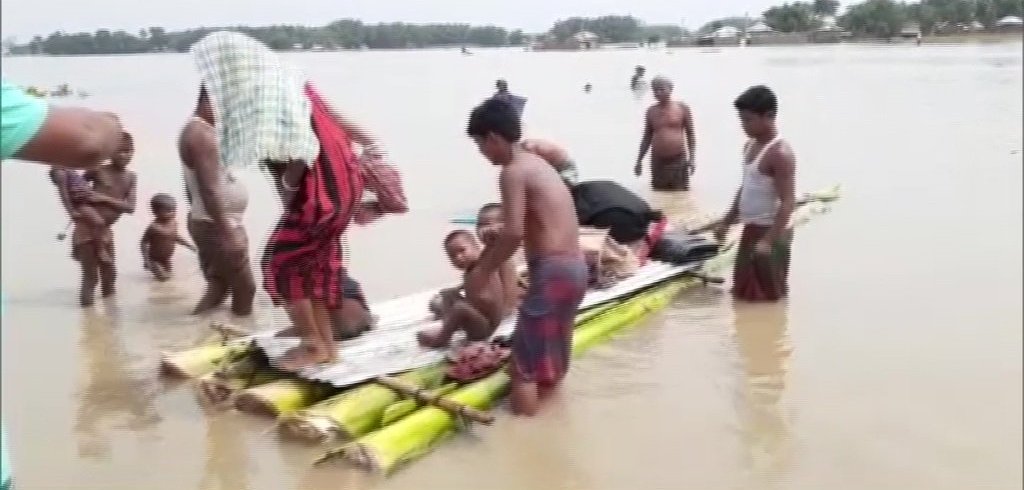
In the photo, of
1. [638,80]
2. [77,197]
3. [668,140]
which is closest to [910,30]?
[77,197]

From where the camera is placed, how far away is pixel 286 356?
461 cm

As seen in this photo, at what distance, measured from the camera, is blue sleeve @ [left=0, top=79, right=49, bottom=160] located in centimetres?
170

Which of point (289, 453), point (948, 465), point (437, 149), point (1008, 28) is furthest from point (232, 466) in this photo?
point (437, 149)

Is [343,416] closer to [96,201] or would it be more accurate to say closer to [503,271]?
[503,271]

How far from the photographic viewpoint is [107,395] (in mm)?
4969

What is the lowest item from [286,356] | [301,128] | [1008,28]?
[286,356]

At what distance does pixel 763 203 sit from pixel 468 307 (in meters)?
2.24

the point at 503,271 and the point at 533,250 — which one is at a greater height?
the point at 533,250

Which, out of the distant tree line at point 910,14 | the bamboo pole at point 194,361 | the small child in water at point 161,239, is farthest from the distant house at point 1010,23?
the small child in water at point 161,239

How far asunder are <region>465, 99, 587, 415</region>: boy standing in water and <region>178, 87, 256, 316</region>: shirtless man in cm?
151

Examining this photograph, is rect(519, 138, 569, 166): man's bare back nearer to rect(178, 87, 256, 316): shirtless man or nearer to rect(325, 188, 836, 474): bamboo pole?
rect(325, 188, 836, 474): bamboo pole

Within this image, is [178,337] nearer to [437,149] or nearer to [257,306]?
[257,306]

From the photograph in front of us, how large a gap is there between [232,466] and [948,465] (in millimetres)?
2860

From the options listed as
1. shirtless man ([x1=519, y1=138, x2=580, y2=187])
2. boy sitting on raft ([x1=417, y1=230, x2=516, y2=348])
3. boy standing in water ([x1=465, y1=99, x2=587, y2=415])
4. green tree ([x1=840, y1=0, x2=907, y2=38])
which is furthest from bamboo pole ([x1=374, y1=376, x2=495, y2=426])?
green tree ([x1=840, y1=0, x2=907, y2=38])
